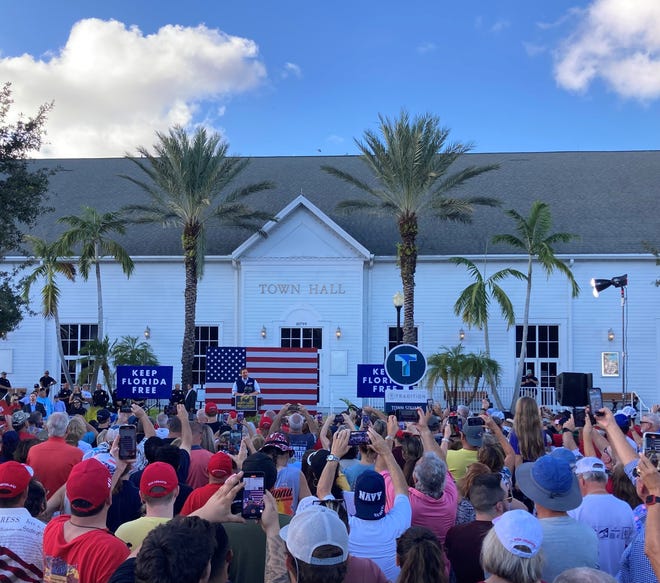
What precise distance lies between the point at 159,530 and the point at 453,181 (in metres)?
23.7

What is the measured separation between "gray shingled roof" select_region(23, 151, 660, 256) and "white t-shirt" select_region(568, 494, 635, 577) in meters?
24.9

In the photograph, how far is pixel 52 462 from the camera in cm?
696

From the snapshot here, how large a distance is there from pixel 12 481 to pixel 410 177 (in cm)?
2158

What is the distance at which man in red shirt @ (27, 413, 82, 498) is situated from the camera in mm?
6926

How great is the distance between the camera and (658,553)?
10.9ft

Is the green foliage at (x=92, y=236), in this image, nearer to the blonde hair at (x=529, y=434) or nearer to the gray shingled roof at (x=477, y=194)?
the gray shingled roof at (x=477, y=194)

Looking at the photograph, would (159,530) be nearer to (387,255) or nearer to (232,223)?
(232,223)

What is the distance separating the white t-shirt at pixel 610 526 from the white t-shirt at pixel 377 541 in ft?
4.44

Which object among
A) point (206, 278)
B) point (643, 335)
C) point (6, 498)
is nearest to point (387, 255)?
point (206, 278)

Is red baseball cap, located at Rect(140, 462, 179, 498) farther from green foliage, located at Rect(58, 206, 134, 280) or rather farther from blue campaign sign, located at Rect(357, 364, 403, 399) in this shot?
green foliage, located at Rect(58, 206, 134, 280)

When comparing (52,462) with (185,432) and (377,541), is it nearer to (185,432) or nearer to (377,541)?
(185,432)

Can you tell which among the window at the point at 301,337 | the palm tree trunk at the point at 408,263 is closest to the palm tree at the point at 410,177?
the palm tree trunk at the point at 408,263

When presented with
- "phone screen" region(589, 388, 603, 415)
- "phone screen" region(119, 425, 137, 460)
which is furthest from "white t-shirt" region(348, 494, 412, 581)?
"phone screen" region(589, 388, 603, 415)

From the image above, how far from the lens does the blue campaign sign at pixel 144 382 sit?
12.5 meters
